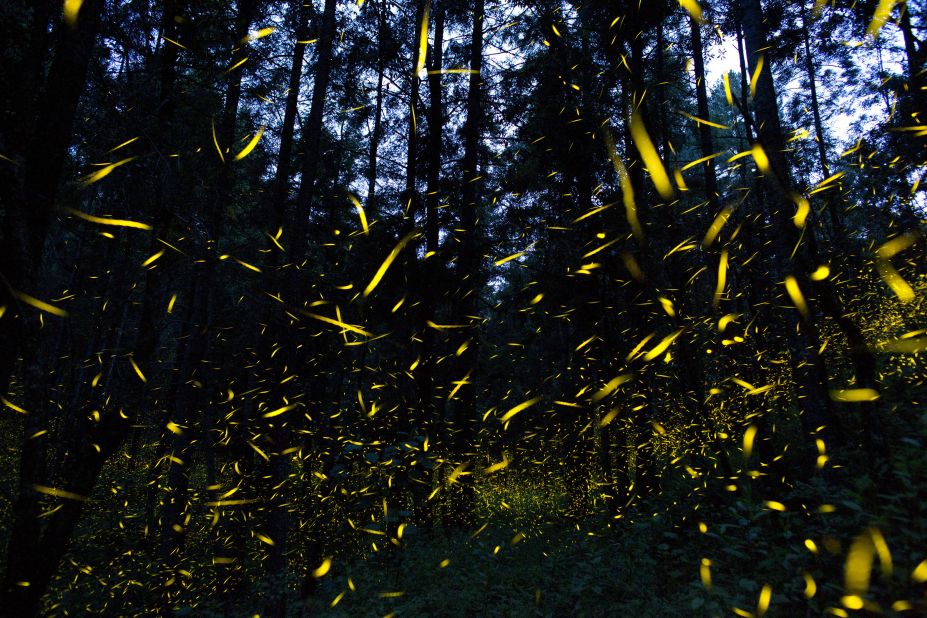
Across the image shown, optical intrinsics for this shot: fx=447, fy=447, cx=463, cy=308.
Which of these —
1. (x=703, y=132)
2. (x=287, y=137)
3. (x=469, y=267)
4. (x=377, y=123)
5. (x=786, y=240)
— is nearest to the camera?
(x=786, y=240)

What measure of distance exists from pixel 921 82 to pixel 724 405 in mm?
10574

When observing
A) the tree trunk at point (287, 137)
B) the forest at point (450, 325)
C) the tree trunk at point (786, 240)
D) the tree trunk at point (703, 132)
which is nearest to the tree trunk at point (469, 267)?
the forest at point (450, 325)

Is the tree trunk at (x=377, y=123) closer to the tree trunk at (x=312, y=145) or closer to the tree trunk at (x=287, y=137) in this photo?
the tree trunk at (x=287, y=137)

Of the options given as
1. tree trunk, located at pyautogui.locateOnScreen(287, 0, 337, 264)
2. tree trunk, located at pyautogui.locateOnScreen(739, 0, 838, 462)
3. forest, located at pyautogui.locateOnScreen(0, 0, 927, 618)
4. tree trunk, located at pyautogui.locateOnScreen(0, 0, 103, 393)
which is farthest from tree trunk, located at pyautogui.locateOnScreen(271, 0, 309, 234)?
tree trunk, located at pyautogui.locateOnScreen(739, 0, 838, 462)

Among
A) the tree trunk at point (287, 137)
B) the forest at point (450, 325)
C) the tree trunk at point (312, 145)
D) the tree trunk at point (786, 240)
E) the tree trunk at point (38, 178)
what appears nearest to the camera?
the tree trunk at point (38, 178)

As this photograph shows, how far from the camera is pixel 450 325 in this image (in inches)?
480

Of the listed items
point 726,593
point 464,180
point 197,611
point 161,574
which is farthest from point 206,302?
point 726,593

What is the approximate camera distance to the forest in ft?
14.9

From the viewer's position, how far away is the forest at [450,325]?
4.53 meters

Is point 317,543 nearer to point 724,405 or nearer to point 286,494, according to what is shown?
point 286,494

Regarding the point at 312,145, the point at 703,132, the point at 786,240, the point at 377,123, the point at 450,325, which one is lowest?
the point at 450,325

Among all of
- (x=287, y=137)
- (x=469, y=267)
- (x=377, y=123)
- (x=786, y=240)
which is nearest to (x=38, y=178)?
(x=287, y=137)

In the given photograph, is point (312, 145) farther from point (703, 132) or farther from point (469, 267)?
point (703, 132)

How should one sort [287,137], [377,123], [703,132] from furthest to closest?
[377,123], [703,132], [287,137]
